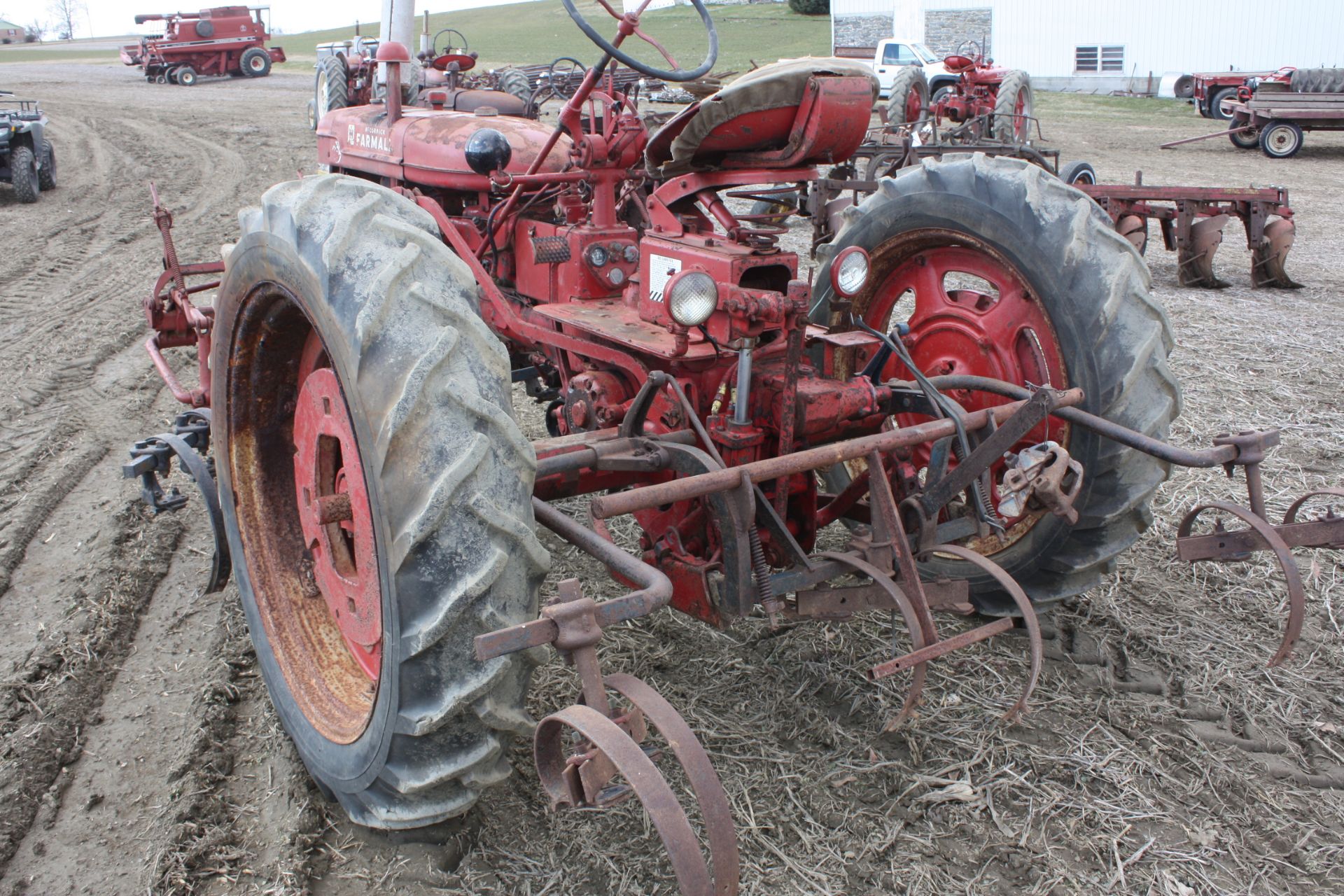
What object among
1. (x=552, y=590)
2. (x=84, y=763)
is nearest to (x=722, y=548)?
(x=552, y=590)

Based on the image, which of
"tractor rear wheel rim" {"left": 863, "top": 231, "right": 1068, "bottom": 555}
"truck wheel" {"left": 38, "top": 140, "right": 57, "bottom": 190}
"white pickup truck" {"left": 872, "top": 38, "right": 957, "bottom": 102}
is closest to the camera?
"tractor rear wheel rim" {"left": 863, "top": 231, "right": 1068, "bottom": 555}

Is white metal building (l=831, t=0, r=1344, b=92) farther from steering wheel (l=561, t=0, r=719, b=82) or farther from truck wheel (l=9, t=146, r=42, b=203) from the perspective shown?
steering wheel (l=561, t=0, r=719, b=82)

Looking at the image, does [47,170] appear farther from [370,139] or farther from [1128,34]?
[1128,34]

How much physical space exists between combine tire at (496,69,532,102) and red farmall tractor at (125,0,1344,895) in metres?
7.87

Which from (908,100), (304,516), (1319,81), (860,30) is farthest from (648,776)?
(860,30)

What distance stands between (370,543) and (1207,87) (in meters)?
22.5

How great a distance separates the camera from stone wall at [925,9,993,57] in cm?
2825

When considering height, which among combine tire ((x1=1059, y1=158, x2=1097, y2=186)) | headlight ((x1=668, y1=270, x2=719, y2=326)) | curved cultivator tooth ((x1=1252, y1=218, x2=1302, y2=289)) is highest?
combine tire ((x1=1059, y1=158, x2=1097, y2=186))

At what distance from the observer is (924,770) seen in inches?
105

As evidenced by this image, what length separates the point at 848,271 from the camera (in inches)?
111

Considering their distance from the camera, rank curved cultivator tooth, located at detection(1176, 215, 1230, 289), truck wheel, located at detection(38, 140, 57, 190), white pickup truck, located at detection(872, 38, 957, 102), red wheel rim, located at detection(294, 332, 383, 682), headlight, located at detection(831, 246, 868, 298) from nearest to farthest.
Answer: red wheel rim, located at detection(294, 332, 383, 682)
headlight, located at detection(831, 246, 868, 298)
curved cultivator tooth, located at detection(1176, 215, 1230, 289)
truck wheel, located at detection(38, 140, 57, 190)
white pickup truck, located at detection(872, 38, 957, 102)

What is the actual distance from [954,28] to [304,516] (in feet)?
97.7

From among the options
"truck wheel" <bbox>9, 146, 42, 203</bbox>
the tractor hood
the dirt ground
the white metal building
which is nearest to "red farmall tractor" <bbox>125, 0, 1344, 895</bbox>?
the dirt ground

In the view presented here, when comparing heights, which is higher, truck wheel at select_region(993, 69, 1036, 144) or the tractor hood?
truck wheel at select_region(993, 69, 1036, 144)
